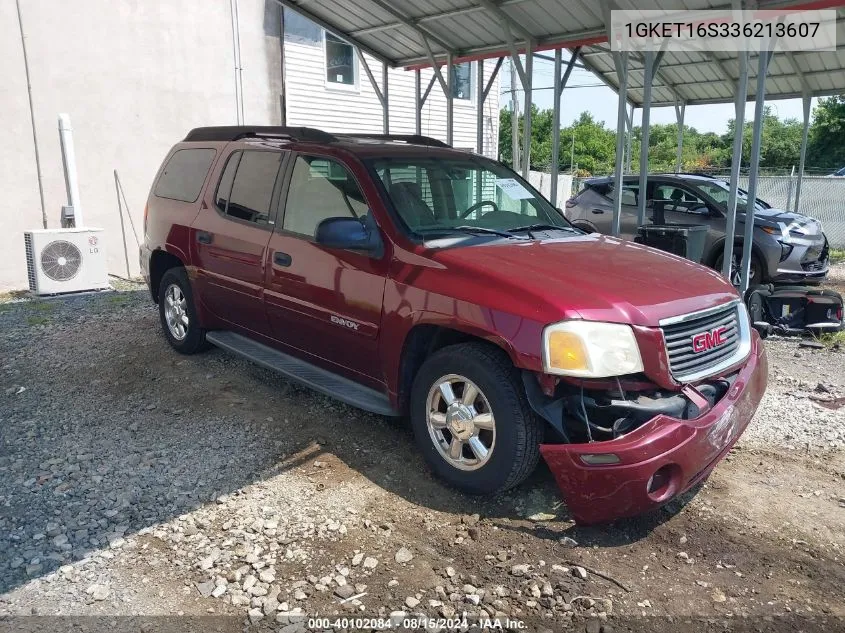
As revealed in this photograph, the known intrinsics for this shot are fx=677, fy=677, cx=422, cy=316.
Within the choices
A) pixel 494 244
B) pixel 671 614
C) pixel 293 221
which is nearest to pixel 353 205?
pixel 293 221

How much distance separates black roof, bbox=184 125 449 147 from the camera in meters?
4.98

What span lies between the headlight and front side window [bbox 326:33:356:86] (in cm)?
1222

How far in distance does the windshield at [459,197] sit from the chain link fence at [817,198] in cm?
1241

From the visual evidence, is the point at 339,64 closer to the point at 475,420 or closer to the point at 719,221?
the point at 719,221

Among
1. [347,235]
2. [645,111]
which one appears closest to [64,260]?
[347,235]

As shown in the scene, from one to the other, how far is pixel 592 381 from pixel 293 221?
2464 mm

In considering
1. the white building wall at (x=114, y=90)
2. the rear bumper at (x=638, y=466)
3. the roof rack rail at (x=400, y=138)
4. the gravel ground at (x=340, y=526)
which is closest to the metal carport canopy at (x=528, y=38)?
the roof rack rail at (x=400, y=138)

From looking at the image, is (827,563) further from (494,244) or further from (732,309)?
(494,244)

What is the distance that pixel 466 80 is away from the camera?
1730cm

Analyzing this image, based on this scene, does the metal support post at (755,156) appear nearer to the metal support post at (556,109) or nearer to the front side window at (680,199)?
the metal support post at (556,109)

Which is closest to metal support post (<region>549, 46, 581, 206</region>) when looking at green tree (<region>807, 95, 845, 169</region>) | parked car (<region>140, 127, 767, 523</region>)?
parked car (<region>140, 127, 767, 523</region>)

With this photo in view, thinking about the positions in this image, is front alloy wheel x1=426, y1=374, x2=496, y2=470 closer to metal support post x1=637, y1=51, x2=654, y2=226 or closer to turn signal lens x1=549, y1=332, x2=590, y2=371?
turn signal lens x1=549, y1=332, x2=590, y2=371

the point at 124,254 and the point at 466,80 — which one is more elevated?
the point at 466,80

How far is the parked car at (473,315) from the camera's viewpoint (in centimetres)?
320
